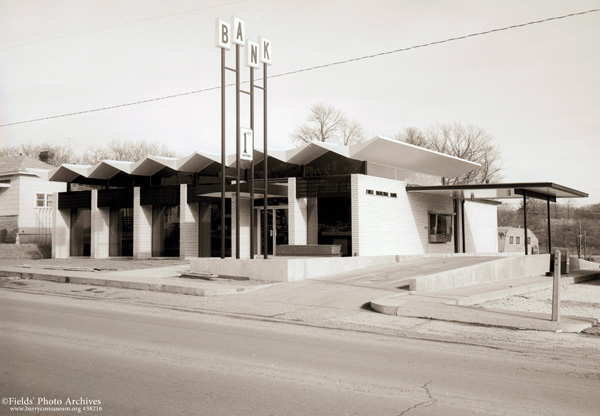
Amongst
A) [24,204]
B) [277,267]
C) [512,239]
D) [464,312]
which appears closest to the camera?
[464,312]

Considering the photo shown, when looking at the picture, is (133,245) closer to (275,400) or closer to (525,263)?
(525,263)

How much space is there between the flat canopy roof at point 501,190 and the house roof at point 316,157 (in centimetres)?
171

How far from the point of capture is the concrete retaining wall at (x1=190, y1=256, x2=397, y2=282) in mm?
18516

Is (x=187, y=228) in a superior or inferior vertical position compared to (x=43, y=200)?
inferior

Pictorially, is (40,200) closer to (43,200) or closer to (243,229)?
(43,200)

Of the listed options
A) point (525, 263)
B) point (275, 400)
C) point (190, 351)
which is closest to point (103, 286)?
point (190, 351)

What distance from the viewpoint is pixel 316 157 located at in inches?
1076

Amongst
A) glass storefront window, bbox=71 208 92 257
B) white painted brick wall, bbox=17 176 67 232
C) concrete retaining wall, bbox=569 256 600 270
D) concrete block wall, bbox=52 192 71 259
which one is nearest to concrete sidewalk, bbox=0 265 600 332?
concrete retaining wall, bbox=569 256 600 270

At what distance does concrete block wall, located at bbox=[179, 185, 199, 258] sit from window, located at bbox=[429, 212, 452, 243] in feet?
40.3

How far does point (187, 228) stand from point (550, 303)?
60.1ft

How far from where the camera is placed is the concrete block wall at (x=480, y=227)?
34688mm

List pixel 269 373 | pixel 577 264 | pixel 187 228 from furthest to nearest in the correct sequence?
pixel 577 264, pixel 187 228, pixel 269 373

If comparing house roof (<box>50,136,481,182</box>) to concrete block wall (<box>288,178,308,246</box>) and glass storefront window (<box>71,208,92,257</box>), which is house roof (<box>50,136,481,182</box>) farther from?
glass storefront window (<box>71,208,92,257</box>)

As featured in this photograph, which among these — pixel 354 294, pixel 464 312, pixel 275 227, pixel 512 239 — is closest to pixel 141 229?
pixel 275 227
